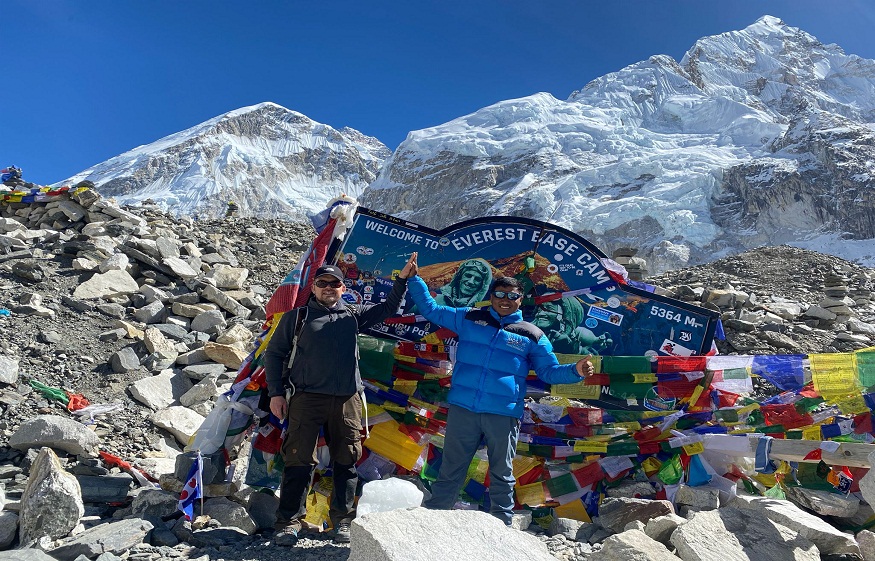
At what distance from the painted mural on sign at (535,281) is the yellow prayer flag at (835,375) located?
0.84m

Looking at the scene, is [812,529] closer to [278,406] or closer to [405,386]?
[405,386]

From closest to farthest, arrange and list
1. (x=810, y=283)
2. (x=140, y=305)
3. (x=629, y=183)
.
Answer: (x=140, y=305)
(x=810, y=283)
(x=629, y=183)

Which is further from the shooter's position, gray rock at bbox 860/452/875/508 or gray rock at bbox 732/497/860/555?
gray rock at bbox 860/452/875/508

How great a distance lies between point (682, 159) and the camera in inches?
4555

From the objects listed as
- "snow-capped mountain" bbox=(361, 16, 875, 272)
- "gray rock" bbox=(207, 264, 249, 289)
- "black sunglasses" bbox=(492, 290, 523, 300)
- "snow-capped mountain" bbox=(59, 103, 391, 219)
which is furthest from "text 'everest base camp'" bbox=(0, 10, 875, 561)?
"snow-capped mountain" bbox=(59, 103, 391, 219)

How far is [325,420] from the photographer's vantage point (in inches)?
162

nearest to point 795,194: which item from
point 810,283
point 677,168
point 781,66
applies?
point 677,168

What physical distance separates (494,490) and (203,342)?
5.04 metres

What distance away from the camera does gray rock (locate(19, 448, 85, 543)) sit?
3.55 metres

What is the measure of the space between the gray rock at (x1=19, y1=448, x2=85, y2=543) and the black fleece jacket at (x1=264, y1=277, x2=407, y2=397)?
135 cm

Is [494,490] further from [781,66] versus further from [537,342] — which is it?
[781,66]

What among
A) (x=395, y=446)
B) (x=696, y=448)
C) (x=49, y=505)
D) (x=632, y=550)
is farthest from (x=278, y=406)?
(x=696, y=448)

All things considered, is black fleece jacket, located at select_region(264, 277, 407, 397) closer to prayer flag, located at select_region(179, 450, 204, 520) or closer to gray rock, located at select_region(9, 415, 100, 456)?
prayer flag, located at select_region(179, 450, 204, 520)

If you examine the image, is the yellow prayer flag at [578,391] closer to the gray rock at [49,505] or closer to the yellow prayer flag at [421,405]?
the yellow prayer flag at [421,405]
